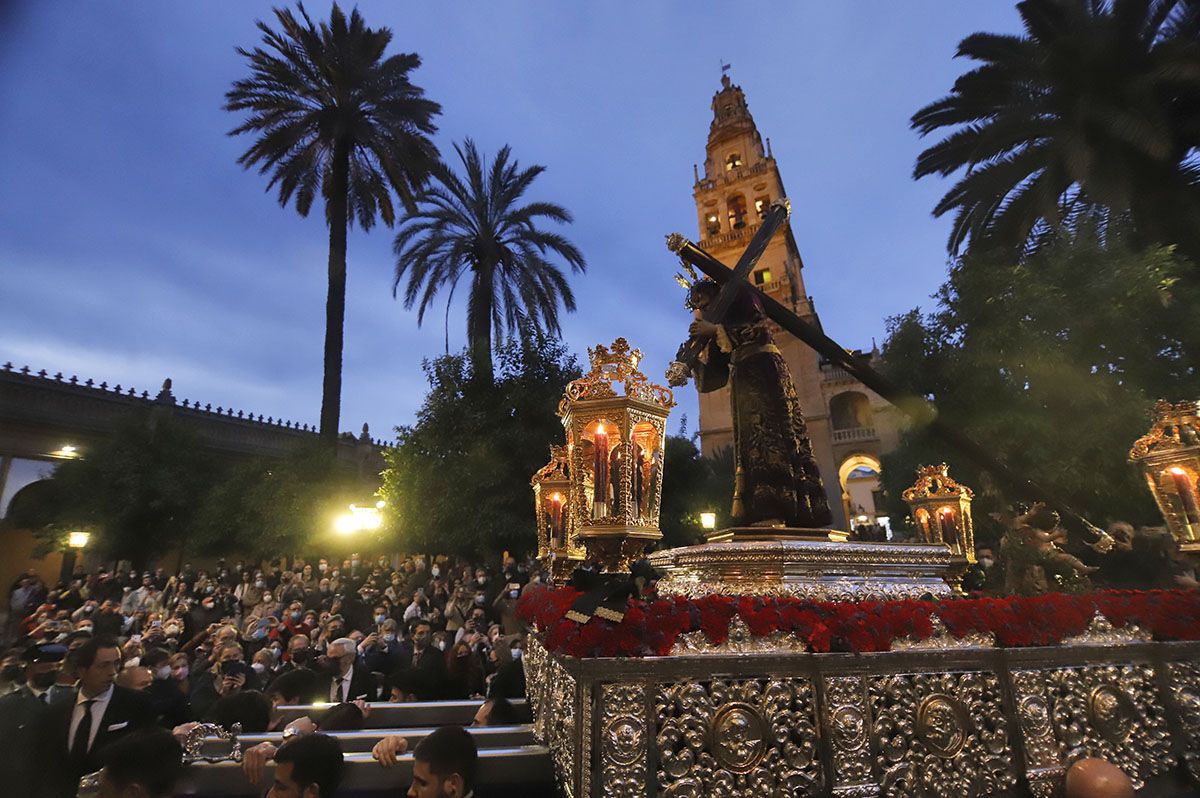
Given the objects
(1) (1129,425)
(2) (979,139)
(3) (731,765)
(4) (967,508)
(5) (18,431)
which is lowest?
(3) (731,765)

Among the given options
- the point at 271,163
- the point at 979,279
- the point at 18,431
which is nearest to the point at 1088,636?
the point at 979,279

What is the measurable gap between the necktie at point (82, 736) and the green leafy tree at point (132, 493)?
2663cm

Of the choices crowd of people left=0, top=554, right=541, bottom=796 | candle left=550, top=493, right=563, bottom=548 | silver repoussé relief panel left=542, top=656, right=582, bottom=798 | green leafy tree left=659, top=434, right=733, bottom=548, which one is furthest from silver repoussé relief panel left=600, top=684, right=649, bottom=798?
green leafy tree left=659, top=434, right=733, bottom=548

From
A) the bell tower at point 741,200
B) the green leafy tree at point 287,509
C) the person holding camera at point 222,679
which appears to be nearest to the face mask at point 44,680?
the person holding camera at point 222,679

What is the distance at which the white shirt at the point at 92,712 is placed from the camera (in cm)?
389

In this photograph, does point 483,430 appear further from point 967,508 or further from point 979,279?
point 979,279

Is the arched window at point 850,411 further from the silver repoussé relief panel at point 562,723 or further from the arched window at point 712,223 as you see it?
the silver repoussé relief panel at point 562,723

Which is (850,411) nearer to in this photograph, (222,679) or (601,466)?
(601,466)

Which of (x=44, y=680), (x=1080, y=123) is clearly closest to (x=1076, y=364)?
(x=1080, y=123)

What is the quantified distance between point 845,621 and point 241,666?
7.11 meters

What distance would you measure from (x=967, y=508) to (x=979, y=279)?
30.6ft

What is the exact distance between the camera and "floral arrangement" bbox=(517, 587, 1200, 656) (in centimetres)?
384

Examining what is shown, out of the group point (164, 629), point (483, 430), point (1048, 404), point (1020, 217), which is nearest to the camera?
point (164, 629)

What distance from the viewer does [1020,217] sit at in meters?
17.5
